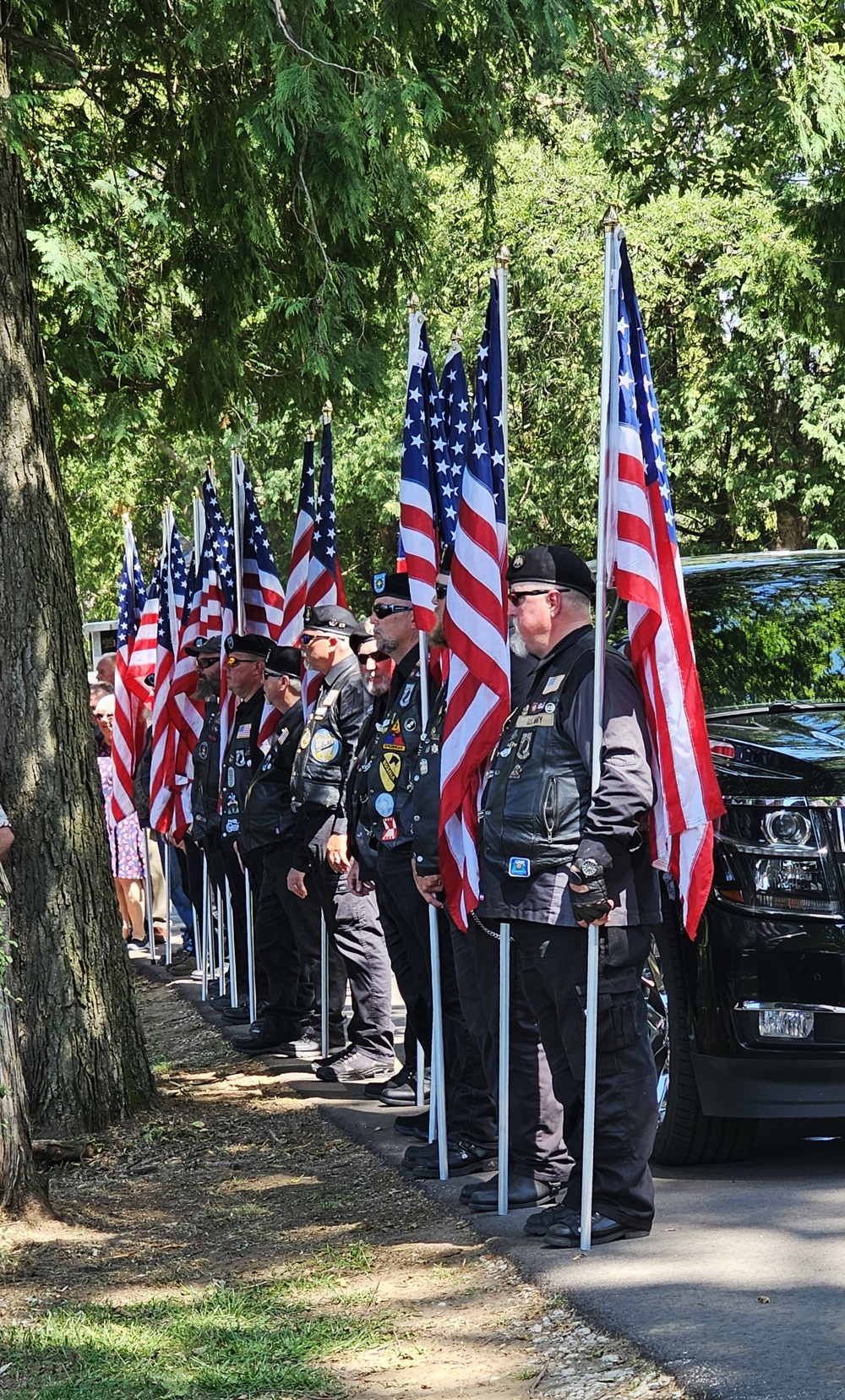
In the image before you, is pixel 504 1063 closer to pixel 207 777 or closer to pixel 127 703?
pixel 207 777

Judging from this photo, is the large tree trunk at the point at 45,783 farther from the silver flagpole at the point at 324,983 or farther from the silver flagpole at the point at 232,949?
the silver flagpole at the point at 232,949

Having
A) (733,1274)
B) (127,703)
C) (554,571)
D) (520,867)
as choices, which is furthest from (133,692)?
(733,1274)

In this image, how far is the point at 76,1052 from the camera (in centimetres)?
820

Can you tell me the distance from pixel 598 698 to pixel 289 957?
552cm

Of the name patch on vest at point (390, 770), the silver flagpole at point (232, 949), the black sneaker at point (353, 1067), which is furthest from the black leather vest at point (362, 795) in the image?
the silver flagpole at point (232, 949)

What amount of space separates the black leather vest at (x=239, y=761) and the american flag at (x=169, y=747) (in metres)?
2.40

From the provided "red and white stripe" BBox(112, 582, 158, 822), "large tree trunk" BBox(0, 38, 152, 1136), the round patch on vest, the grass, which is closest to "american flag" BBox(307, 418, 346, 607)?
the round patch on vest

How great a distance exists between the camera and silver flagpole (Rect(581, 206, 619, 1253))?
5.39 meters

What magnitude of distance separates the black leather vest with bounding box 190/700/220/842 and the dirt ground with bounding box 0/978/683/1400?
334 centimetres

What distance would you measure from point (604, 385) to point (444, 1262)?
116 inches

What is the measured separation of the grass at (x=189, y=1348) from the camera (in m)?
4.68

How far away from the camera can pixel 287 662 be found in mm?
10508

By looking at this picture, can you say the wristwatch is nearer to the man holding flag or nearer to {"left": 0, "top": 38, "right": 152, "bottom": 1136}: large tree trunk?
the man holding flag

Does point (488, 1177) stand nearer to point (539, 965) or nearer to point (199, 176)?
point (539, 965)
